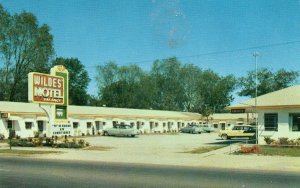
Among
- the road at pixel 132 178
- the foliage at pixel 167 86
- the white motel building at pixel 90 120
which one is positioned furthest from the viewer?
the foliage at pixel 167 86

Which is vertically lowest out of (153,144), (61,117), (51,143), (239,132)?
(153,144)

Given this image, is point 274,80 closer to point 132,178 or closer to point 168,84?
point 168,84

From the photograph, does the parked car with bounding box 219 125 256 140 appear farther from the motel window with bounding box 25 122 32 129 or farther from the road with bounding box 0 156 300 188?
the road with bounding box 0 156 300 188

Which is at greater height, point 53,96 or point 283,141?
point 53,96

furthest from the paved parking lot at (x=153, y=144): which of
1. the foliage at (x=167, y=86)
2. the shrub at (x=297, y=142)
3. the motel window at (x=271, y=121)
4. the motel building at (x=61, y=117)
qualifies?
the foliage at (x=167, y=86)

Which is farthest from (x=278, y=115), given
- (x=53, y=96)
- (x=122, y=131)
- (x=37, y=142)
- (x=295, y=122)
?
(x=122, y=131)

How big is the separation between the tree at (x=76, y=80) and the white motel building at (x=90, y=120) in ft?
91.9

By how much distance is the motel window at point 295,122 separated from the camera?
106 feet

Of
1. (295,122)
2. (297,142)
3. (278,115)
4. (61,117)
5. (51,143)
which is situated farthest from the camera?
(61,117)

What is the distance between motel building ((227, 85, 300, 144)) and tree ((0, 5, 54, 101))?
44.2 m

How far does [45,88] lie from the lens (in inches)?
1373

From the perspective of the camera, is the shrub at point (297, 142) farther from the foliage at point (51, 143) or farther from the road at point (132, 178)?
the foliage at point (51, 143)

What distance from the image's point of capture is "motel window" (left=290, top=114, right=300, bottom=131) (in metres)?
32.4

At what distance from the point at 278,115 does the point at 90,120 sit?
96.9ft
